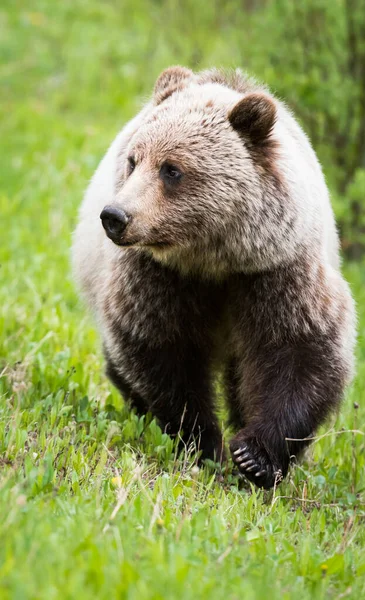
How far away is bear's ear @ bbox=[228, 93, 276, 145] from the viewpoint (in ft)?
16.0

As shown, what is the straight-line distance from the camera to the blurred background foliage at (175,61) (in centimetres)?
1038

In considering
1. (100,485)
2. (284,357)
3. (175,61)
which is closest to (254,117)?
(284,357)

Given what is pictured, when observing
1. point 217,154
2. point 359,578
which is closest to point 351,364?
point 217,154

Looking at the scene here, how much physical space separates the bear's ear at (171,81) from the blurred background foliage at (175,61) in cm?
378

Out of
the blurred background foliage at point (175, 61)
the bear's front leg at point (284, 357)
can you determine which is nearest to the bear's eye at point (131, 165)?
the bear's front leg at point (284, 357)

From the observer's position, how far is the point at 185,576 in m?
3.03

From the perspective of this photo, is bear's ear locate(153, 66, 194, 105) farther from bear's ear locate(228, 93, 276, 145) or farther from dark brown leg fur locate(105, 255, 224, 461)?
dark brown leg fur locate(105, 255, 224, 461)

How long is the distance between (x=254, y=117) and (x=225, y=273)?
0.87 metres

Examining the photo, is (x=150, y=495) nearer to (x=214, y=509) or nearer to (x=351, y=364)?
(x=214, y=509)

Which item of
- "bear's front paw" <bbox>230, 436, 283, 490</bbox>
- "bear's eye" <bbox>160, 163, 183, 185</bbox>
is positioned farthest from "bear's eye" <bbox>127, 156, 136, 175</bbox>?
"bear's front paw" <bbox>230, 436, 283, 490</bbox>

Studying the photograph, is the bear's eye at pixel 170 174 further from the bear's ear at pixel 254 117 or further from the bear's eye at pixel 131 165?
the bear's ear at pixel 254 117

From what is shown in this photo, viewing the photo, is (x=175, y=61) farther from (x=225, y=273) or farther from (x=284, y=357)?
(x=284, y=357)

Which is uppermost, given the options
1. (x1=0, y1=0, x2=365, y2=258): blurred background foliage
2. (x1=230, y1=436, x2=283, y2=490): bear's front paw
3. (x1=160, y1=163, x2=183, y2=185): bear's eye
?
(x1=0, y1=0, x2=365, y2=258): blurred background foliage

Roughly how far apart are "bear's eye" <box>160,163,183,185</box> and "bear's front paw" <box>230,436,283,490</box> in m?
1.53
